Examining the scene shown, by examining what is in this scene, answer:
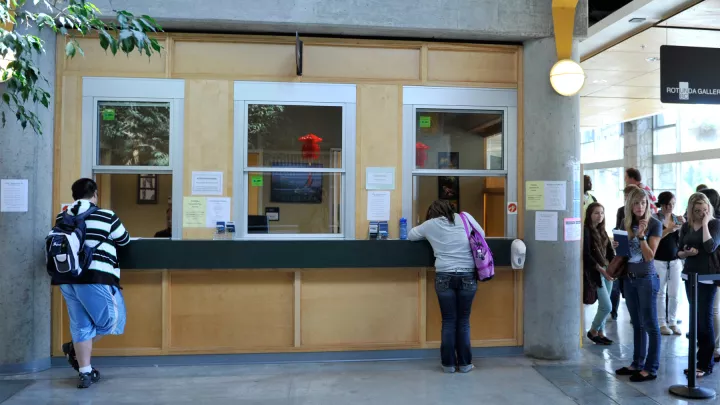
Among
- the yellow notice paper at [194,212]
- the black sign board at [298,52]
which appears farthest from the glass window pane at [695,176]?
the yellow notice paper at [194,212]

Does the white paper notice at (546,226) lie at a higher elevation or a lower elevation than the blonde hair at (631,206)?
lower

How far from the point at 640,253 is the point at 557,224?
2.93ft

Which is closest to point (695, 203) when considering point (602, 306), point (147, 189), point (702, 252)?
point (702, 252)

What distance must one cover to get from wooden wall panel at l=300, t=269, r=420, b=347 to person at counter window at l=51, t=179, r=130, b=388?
168 cm

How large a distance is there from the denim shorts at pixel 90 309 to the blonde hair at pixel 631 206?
436 centimetres

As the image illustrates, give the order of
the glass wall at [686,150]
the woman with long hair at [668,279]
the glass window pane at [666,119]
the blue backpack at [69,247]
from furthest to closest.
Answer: the glass window pane at [666,119], the glass wall at [686,150], the woman with long hair at [668,279], the blue backpack at [69,247]

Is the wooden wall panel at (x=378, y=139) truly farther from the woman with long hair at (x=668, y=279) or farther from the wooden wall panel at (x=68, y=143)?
the woman with long hair at (x=668, y=279)

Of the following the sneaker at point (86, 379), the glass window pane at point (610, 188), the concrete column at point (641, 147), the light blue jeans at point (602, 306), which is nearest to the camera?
the sneaker at point (86, 379)

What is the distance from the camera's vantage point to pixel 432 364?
5.28m

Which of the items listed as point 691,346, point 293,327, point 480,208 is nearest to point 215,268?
point 293,327

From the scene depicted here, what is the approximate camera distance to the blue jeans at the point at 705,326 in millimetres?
4695

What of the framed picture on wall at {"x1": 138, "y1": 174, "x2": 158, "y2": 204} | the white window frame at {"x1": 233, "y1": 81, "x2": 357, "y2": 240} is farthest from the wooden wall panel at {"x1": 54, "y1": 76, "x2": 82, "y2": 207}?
the white window frame at {"x1": 233, "y1": 81, "x2": 357, "y2": 240}

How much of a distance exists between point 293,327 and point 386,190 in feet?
5.24

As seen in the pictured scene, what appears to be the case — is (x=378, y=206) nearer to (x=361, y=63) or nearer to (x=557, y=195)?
(x=361, y=63)
